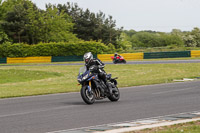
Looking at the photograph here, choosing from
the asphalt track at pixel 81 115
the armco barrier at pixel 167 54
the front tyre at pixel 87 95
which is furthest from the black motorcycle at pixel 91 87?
the armco barrier at pixel 167 54

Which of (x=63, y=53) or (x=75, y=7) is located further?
(x=75, y=7)

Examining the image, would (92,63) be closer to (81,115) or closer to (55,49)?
(81,115)

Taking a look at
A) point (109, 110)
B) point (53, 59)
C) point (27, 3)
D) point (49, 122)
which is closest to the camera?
point (49, 122)

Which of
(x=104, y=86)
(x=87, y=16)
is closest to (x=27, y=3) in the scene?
(x=87, y=16)

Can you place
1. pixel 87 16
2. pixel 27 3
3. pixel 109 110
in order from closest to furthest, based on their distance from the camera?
pixel 109 110, pixel 27 3, pixel 87 16

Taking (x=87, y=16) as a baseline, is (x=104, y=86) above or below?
below

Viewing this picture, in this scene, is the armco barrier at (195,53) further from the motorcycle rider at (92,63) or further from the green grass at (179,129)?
the green grass at (179,129)

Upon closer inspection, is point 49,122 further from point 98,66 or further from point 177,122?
point 98,66

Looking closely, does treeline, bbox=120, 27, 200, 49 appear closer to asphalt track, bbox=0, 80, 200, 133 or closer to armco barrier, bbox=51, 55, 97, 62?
armco barrier, bbox=51, 55, 97, 62

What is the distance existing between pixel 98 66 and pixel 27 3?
84601 millimetres

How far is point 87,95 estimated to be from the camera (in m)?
12.5

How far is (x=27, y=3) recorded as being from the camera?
94.4 metres

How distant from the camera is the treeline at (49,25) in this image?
85562 millimetres

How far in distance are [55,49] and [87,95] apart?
54199mm
